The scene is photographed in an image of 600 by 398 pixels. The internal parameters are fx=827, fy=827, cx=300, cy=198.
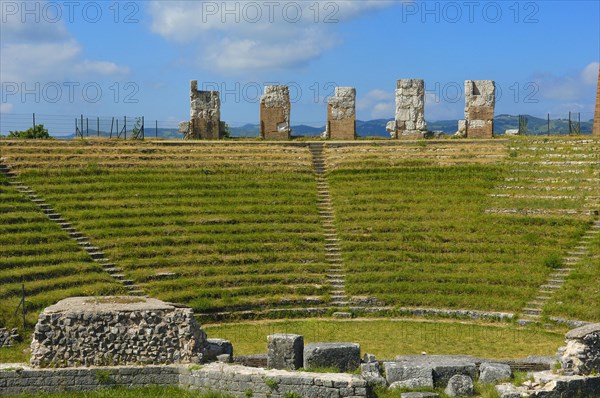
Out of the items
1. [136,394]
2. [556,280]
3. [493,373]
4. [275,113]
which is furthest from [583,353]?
[275,113]

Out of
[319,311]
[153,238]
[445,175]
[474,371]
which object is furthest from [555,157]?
[474,371]

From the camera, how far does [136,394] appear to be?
576 inches

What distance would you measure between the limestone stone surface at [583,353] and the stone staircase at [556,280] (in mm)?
7457

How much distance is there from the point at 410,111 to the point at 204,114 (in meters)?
9.69

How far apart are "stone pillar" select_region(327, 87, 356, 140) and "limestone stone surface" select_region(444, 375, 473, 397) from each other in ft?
81.4

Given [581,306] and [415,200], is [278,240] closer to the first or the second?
[415,200]

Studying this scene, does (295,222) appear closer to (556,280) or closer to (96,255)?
(96,255)

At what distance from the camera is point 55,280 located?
22.8 metres

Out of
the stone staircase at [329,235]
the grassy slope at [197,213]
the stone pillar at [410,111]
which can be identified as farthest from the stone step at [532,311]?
the stone pillar at [410,111]

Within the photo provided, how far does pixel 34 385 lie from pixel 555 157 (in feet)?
77.1

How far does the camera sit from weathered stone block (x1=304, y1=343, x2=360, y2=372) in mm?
16031

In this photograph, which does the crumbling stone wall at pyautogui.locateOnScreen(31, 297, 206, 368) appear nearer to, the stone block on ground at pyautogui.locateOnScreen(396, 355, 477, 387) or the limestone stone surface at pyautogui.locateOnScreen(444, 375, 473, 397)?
the stone block on ground at pyautogui.locateOnScreen(396, 355, 477, 387)

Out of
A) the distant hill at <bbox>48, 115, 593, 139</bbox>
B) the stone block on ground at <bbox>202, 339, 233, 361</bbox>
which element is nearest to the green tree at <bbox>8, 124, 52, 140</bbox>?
the distant hill at <bbox>48, 115, 593, 139</bbox>

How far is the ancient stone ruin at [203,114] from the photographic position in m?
38.5
